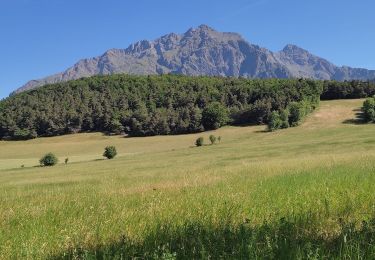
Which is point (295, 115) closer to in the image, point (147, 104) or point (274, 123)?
point (274, 123)

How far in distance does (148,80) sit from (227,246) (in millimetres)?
185778

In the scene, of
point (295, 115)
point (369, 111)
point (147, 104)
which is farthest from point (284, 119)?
point (147, 104)

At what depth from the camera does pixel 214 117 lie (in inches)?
4902

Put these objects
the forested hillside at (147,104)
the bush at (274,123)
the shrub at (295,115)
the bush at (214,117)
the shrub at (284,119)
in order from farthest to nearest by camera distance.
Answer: the forested hillside at (147,104) → the bush at (214,117) → the shrub at (295,115) → the shrub at (284,119) → the bush at (274,123)

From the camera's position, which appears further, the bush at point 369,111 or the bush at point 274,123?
the bush at point 274,123

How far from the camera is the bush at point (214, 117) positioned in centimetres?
12425

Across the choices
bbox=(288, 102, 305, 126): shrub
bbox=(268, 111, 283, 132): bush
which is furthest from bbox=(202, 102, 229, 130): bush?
bbox=(268, 111, 283, 132): bush

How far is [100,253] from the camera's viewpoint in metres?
4.93

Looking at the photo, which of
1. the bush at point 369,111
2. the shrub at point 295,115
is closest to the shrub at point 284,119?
the shrub at point 295,115

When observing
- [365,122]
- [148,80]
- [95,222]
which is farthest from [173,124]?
[95,222]

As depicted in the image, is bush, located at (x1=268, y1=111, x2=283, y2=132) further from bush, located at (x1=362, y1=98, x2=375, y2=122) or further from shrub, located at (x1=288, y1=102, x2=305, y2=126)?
bush, located at (x1=362, y1=98, x2=375, y2=122)

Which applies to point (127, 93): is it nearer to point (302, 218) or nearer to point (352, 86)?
point (352, 86)

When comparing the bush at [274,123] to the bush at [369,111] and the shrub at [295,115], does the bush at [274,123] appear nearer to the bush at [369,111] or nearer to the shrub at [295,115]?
the shrub at [295,115]

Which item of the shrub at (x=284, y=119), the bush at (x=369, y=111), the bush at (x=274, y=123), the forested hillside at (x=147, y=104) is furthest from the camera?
the forested hillside at (x=147, y=104)
